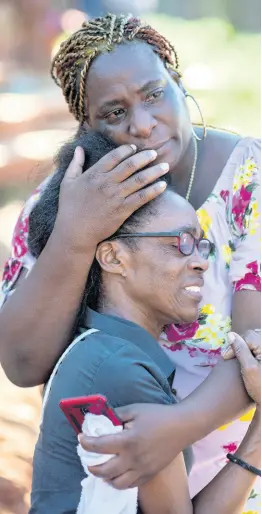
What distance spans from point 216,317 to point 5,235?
17.1 ft

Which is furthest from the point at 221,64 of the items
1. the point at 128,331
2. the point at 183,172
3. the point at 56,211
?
the point at 128,331

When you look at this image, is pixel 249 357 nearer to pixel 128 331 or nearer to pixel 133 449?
pixel 128 331

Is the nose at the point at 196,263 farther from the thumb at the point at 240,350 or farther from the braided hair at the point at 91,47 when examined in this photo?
the braided hair at the point at 91,47

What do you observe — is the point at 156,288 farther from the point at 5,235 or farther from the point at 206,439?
the point at 5,235

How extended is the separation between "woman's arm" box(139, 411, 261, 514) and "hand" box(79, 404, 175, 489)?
1.6 inches

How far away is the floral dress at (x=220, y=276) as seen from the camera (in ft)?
9.57

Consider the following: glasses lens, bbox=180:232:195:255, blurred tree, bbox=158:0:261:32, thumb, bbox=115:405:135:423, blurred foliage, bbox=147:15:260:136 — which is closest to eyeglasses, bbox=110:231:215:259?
glasses lens, bbox=180:232:195:255

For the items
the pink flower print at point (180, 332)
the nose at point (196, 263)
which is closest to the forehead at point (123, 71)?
the nose at point (196, 263)

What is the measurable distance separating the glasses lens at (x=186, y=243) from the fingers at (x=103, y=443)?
628 mm

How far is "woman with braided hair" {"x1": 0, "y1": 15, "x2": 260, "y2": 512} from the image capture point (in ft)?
8.27

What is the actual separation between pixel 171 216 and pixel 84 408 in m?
0.72

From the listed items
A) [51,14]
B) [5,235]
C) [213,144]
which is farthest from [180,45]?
[213,144]

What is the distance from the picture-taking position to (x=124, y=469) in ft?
7.36

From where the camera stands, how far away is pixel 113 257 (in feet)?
8.57
